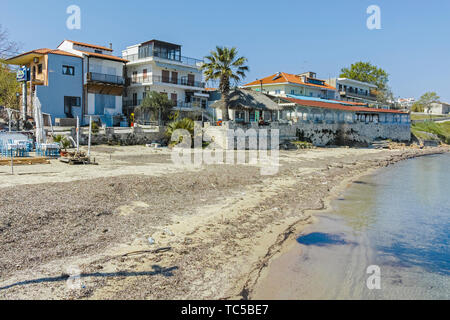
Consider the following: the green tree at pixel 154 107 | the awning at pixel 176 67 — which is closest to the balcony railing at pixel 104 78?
the green tree at pixel 154 107

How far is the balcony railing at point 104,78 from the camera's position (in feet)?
114

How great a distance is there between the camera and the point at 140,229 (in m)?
9.06

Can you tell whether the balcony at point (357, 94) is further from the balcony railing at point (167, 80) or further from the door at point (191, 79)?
the door at point (191, 79)

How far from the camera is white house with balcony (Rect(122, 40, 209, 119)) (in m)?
40.5

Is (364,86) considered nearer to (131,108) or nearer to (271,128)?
(271,128)

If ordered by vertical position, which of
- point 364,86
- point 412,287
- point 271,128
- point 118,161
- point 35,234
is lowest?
point 412,287

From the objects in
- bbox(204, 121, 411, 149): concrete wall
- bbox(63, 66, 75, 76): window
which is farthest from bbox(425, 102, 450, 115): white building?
bbox(63, 66, 75, 76): window

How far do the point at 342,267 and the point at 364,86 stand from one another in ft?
251

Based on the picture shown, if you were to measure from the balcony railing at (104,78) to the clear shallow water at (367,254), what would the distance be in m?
28.9

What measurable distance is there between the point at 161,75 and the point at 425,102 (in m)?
84.7

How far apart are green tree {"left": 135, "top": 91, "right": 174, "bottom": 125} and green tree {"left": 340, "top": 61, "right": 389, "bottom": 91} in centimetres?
6030

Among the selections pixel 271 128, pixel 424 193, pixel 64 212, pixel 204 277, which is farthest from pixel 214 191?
pixel 271 128

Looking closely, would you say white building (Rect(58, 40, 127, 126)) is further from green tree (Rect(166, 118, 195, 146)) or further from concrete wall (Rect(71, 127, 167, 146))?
green tree (Rect(166, 118, 195, 146))
